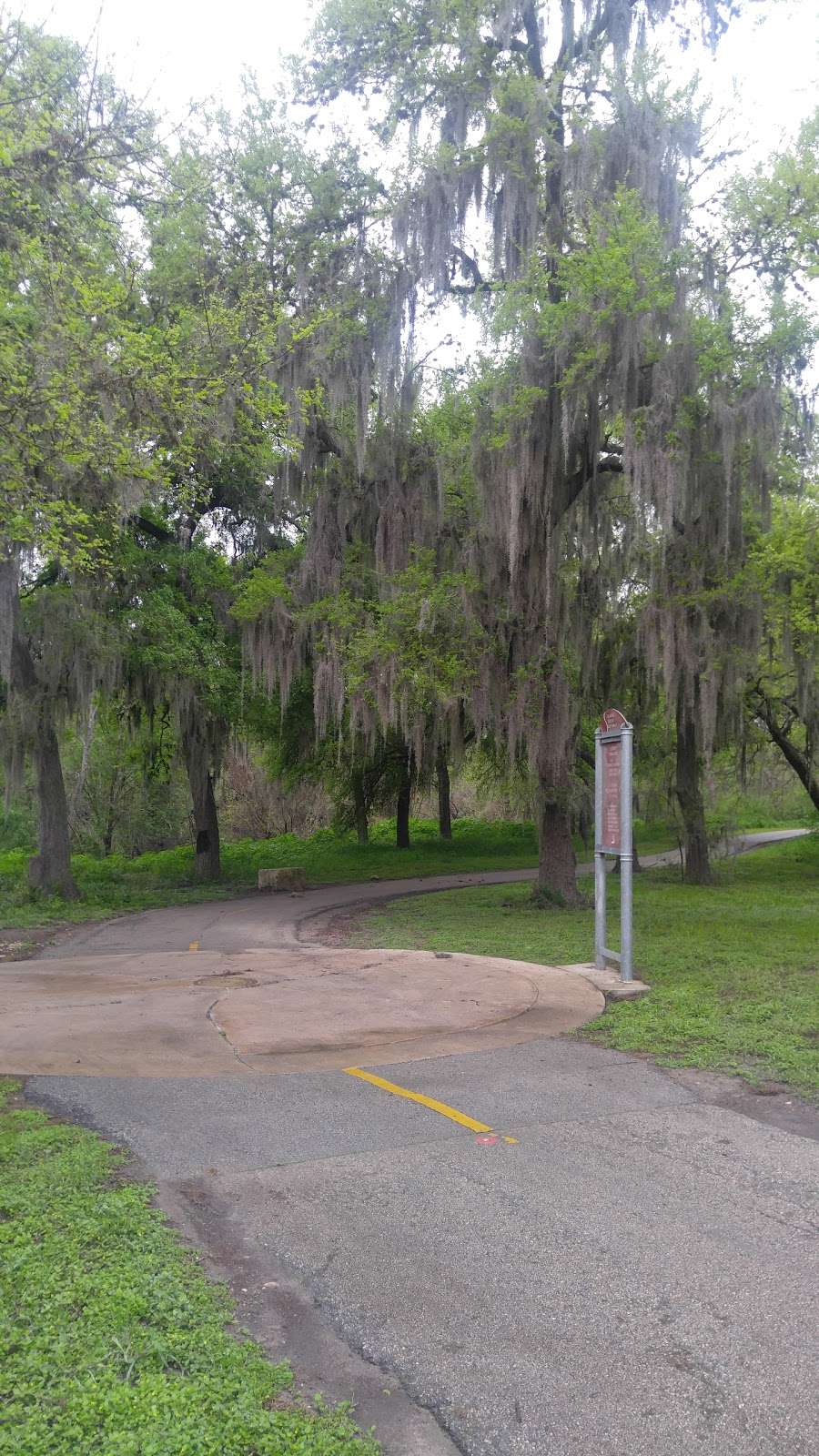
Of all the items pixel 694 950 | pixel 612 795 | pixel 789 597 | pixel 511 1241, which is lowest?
pixel 694 950

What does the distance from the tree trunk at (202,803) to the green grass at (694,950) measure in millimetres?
5484

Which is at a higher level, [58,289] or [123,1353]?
[58,289]

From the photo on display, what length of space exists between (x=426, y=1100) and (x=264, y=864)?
22812 millimetres

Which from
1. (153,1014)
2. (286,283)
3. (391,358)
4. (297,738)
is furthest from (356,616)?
(153,1014)

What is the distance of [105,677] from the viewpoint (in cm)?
1830

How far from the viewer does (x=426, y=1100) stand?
591cm

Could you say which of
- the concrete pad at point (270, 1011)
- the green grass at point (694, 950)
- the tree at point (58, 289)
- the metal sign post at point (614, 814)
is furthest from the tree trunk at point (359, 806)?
the tree at point (58, 289)

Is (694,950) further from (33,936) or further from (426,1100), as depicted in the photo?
(33,936)

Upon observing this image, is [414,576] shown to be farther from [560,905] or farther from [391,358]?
[560,905]

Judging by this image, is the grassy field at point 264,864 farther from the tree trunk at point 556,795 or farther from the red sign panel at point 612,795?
the red sign panel at point 612,795

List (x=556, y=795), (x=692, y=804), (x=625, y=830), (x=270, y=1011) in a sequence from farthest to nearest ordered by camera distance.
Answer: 1. (x=692, y=804)
2. (x=556, y=795)
3. (x=625, y=830)
4. (x=270, y=1011)

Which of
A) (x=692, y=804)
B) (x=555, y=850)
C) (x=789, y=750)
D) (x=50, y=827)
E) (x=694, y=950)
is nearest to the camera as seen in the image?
(x=694, y=950)

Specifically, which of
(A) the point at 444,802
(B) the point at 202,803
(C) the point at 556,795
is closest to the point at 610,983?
(C) the point at 556,795

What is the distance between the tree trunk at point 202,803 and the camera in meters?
21.2
